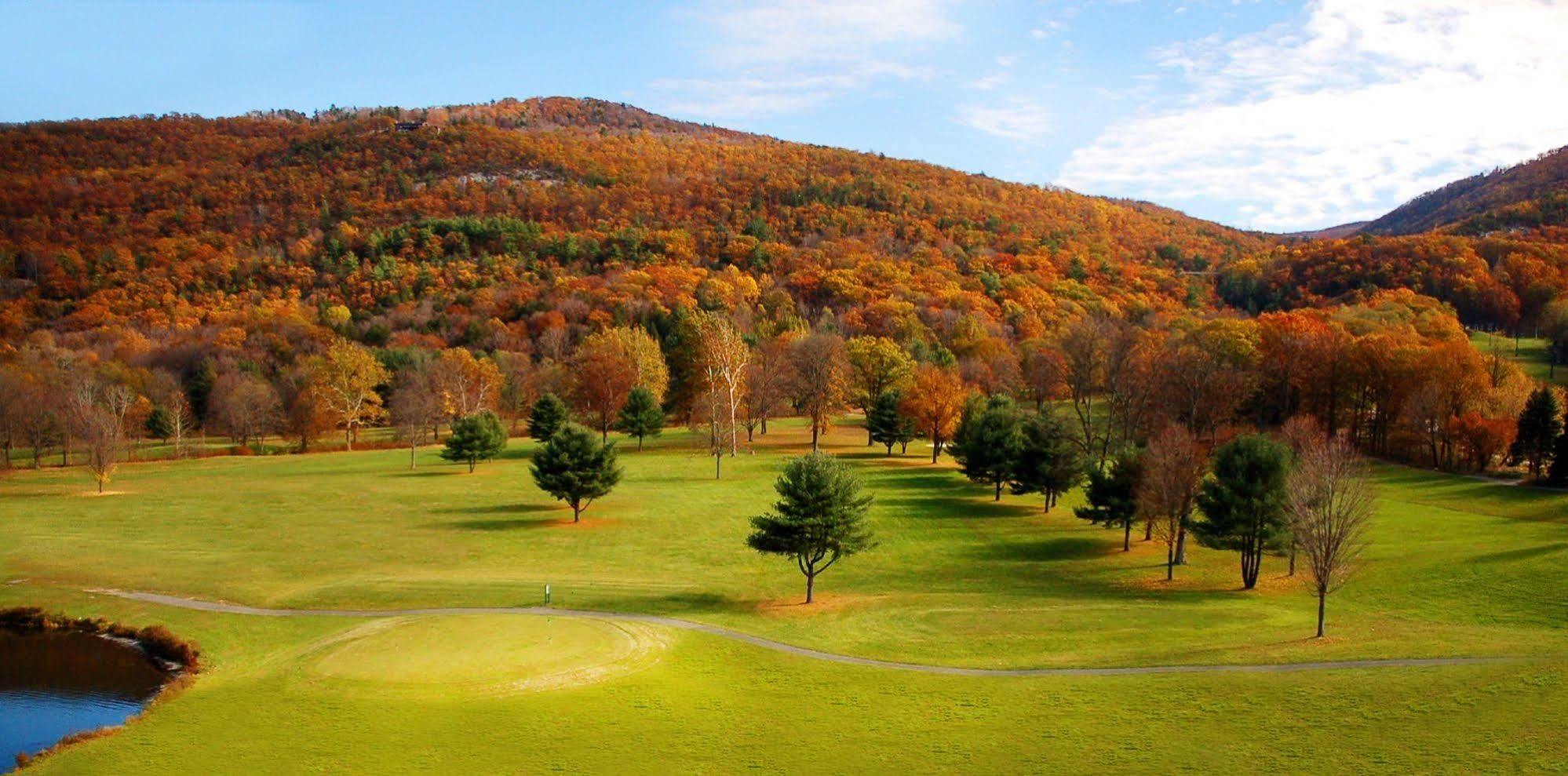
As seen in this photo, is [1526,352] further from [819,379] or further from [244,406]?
[244,406]

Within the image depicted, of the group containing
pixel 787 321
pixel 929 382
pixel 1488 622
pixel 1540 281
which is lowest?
pixel 1488 622

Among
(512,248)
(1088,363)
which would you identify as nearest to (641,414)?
(1088,363)

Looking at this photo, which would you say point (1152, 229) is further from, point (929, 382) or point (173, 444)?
point (173, 444)

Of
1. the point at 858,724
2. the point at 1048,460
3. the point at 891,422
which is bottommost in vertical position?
the point at 858,724

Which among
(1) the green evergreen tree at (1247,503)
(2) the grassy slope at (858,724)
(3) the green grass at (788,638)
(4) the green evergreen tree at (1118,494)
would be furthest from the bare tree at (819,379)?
(2) the grassy slope at (858,724)

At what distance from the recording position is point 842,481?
37594mm

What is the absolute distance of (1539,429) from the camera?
5741 centimetres

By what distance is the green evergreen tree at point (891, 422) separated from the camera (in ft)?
253

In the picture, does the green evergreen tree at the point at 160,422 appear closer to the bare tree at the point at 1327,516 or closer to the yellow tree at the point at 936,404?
the yellow tree at the point at 936,404

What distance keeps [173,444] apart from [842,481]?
80.3 meters

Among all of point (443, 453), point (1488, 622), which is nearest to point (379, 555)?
point (443, 453)

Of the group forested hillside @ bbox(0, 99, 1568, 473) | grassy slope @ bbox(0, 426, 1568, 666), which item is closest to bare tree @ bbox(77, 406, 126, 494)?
forested hillside @ bbox(0, 99, 1568, 473)

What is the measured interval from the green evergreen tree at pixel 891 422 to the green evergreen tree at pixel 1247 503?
36157 millimetres

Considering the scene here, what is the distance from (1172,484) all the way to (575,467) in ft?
102
